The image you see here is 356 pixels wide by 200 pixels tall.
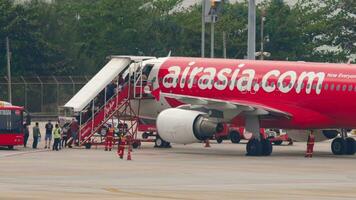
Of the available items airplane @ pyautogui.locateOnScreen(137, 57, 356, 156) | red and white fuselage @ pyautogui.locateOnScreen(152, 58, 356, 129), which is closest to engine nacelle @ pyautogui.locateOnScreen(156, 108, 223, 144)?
airplane @ pyautogui.locateOnScreen(137, 57, 356, 156)

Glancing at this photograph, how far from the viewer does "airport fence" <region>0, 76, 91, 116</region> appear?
101688 millimetres

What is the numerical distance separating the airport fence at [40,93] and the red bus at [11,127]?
128ft

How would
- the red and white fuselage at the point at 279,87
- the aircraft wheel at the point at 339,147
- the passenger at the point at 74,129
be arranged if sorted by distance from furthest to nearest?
the passenger at the point at 74,129, the aircraft wheel at the point at 339,147, the red and white fuselage at the point at 279,87

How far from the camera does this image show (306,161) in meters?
51.7

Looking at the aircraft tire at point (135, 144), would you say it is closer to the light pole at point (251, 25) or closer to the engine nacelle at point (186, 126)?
the engine nacelle at point (186, 126)

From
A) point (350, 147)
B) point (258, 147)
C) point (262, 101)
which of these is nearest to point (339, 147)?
point (350, 147)

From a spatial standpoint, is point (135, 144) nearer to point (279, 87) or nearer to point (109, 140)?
point (109, 140)

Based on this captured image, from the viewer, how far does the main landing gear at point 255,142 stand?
5550cm

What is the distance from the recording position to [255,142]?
5556 cm

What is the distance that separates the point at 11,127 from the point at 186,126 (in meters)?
9.83

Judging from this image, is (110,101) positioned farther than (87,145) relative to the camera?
Yes

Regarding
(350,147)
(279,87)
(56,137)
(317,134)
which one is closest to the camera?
(279,87)

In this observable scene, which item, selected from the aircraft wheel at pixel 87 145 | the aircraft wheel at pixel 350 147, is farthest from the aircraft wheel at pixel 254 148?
the aircraft wheel at pixel 87 145

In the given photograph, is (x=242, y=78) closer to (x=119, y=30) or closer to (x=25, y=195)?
(x=25, y=195)
